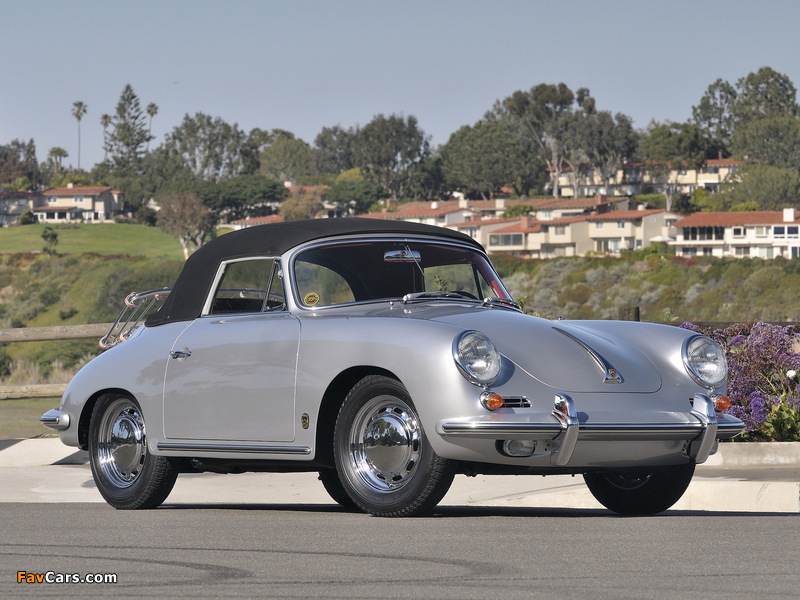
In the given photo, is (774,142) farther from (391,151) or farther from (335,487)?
(335,487)

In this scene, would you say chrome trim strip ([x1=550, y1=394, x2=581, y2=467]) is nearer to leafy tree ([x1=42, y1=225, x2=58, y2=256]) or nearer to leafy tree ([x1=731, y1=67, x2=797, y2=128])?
leafy tree ([x1=42, y1=225, x2=58, y2=256])

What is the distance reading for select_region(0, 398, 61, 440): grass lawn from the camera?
Answer: 11.9 meters

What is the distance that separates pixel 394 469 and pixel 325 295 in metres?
1.34

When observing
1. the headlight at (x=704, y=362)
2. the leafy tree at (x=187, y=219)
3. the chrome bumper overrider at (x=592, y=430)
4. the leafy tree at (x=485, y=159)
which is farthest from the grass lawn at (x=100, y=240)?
the chrome bumper overrider at (x=592, y=430)

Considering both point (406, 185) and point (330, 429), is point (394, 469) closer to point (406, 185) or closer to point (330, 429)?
point (330, 429)

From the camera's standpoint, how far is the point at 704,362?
7.22 m

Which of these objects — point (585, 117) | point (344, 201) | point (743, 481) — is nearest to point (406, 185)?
point (344, 201)

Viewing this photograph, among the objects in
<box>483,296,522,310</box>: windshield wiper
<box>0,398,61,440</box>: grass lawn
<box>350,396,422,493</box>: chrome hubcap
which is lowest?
<box>0,398,61,440</box>: grass lawn

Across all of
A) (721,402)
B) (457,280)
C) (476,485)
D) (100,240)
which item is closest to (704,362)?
(721,402)

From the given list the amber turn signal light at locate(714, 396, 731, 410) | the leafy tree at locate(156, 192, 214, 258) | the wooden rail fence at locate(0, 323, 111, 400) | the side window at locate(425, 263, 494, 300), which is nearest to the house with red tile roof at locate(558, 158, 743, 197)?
the leafy tree at locate(156, 192, 214, 258)

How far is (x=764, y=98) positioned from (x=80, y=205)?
316 ft

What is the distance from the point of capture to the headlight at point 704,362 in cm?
712

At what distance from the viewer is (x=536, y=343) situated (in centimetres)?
671

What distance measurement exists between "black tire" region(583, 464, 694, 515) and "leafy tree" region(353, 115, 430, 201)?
183 meters
